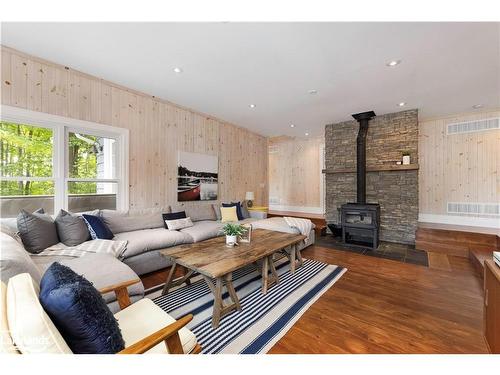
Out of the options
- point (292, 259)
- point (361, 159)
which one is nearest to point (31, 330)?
point (292, 259)

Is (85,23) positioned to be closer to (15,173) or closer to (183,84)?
(183,84)

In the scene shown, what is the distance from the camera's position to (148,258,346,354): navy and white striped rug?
5.18 feet

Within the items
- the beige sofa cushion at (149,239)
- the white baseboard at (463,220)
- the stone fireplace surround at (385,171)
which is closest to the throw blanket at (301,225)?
the stone fireplace surround at (385,171)

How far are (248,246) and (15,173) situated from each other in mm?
2901

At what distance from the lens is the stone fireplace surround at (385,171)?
13.8 ft

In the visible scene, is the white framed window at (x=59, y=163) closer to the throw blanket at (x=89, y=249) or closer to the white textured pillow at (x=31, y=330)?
the throw blanket at (x=89, y=249)

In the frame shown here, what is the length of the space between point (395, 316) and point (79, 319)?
2280 millimetres

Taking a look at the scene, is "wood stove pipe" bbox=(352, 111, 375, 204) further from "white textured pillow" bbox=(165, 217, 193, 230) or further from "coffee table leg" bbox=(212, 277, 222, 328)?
"coffee table leg" bbox=(212, 277, 222, 328)

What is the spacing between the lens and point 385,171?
4.50m

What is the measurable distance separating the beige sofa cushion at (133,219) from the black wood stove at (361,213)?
3505 millimetres

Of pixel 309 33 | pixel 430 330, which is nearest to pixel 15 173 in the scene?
pixel 309 33

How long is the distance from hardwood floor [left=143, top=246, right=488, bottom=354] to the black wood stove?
122 centimetres

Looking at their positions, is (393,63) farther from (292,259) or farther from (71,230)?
(71,230)
